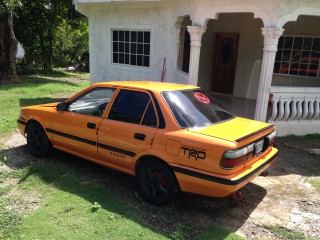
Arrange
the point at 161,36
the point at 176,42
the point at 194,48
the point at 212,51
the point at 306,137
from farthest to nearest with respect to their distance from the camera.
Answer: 1. the point at 212,51
2. the point at 161,36
3. the point at 176,42
4. the point at 194,48
5. the point at 306,137

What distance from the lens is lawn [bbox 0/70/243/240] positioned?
3.54 m

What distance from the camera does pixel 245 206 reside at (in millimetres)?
4309

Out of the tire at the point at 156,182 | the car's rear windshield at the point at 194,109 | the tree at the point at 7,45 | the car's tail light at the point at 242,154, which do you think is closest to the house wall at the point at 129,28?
the tree at the point at 7,45

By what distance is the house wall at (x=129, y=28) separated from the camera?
1013cm

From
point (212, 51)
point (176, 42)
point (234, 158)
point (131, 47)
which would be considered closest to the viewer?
point (234, 158)

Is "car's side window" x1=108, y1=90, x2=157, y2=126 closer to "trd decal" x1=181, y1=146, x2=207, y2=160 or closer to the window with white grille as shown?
"trd decal" x1=181, y1=146, x2=207, y2=160

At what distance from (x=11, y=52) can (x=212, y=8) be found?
10.9 m

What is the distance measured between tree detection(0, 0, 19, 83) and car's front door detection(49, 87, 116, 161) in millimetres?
10328

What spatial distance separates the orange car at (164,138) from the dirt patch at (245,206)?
303mm

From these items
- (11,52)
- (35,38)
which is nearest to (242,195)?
(11,52)

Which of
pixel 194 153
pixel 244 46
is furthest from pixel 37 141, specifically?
pixel 244 46

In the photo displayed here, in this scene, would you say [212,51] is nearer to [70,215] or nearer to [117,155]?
[117,155]

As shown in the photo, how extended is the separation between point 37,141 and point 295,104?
570 centimetres

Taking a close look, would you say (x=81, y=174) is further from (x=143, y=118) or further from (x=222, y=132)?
(x=222, y=132)
